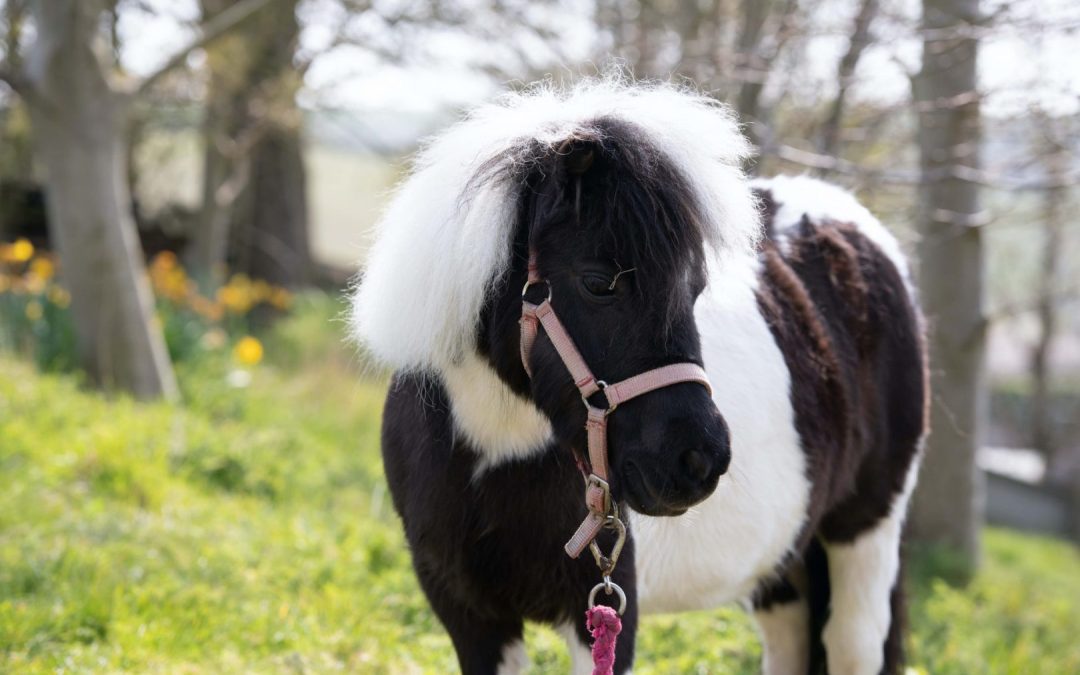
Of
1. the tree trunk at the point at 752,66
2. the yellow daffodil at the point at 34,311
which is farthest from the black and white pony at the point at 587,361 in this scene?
the yellow daffodil at the point at 34,311

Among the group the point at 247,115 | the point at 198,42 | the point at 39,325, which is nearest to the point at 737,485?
the point at 198,42

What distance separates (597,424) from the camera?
208 centimetres

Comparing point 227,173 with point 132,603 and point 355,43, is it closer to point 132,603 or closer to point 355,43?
point 355,43

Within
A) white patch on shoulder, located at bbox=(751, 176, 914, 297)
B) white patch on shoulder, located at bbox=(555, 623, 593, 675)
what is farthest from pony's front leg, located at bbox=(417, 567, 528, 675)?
white patch on shoulder, located at bbox=(751, 176, 914, 297)

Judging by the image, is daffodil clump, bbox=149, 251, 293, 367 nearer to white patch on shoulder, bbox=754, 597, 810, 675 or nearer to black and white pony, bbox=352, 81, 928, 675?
white patch on shoulder, bbox=754, 597, 810, 675

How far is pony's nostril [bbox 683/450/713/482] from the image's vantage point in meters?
1.96

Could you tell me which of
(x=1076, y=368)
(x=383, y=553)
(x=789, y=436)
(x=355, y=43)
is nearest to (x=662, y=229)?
(x=789, y=436)

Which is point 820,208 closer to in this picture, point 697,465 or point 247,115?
point 697,465

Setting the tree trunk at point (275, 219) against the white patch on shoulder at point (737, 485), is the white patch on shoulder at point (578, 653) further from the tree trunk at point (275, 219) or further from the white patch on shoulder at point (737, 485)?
the tree trunk at point (275, 219)

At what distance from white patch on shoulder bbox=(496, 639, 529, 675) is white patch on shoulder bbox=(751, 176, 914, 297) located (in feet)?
5.37

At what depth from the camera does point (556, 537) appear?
2400 millimetres

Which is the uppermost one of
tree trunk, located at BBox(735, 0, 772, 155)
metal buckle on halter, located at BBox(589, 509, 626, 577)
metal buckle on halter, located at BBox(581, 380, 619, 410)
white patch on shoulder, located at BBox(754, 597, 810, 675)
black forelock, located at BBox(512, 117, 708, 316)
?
tree trunk, located at BBox(735, 0, 772, 155)

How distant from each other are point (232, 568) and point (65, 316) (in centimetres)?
376

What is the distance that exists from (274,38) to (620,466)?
10.2 meters
